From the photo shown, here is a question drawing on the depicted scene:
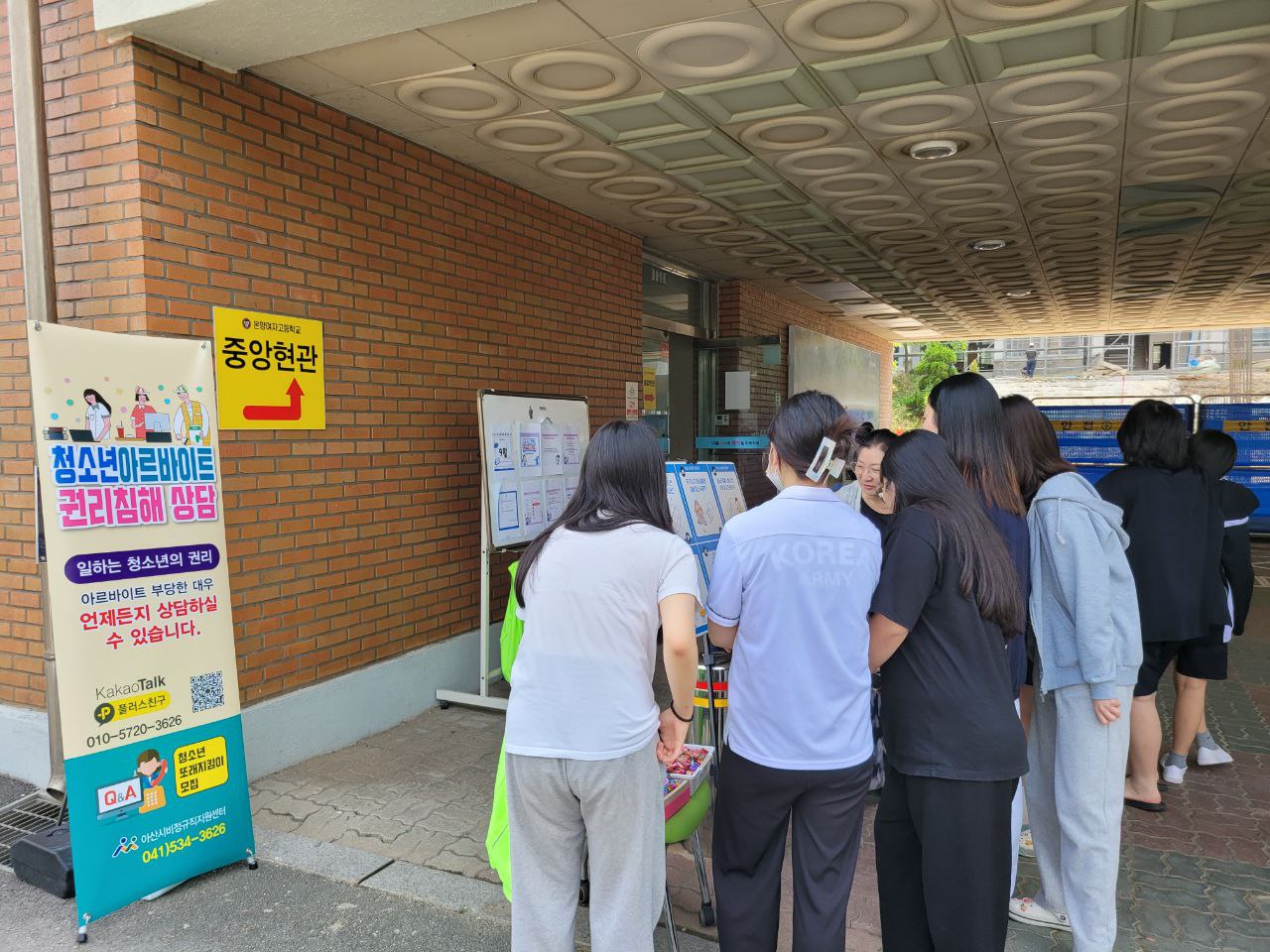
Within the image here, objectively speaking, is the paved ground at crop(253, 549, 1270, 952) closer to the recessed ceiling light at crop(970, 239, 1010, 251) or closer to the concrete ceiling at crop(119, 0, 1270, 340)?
the concrete ceiling at crop(119, 0, 1270, 340)

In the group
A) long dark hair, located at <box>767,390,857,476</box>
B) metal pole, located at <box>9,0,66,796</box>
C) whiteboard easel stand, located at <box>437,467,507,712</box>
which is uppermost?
metal pole, located at <box>9,0,66,796</box>

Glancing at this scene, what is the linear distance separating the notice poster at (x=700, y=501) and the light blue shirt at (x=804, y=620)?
2193mm

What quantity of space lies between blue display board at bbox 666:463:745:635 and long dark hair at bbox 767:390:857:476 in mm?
1818

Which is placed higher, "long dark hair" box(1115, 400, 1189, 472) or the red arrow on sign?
the red arrow on sign

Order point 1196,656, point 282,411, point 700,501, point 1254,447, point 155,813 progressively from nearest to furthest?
point 155,813
point 1196,656
point 282,411
point 700,501
point 1254,447

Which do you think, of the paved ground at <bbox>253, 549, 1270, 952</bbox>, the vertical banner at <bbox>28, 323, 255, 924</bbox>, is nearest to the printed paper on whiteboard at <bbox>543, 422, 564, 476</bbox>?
the paved ground at <bbox>253, 549, 1270, 952</bbox>

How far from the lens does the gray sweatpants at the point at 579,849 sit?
84.2 inches

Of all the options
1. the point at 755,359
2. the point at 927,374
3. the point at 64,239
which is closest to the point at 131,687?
the point at 64,239

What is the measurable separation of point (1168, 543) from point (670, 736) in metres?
2.58

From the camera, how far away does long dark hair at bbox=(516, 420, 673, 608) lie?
2.21 meters

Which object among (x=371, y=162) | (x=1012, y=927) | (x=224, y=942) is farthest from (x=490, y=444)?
(x=1012, y=927)

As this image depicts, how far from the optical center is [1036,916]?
2.95 metres

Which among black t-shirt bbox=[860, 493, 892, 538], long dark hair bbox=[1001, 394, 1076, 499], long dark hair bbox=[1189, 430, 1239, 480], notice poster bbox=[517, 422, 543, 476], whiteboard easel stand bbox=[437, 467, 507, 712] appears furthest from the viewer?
notice poster bbox=[517, 422, 543, 476]

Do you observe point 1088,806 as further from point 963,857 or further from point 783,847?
point 783,847
